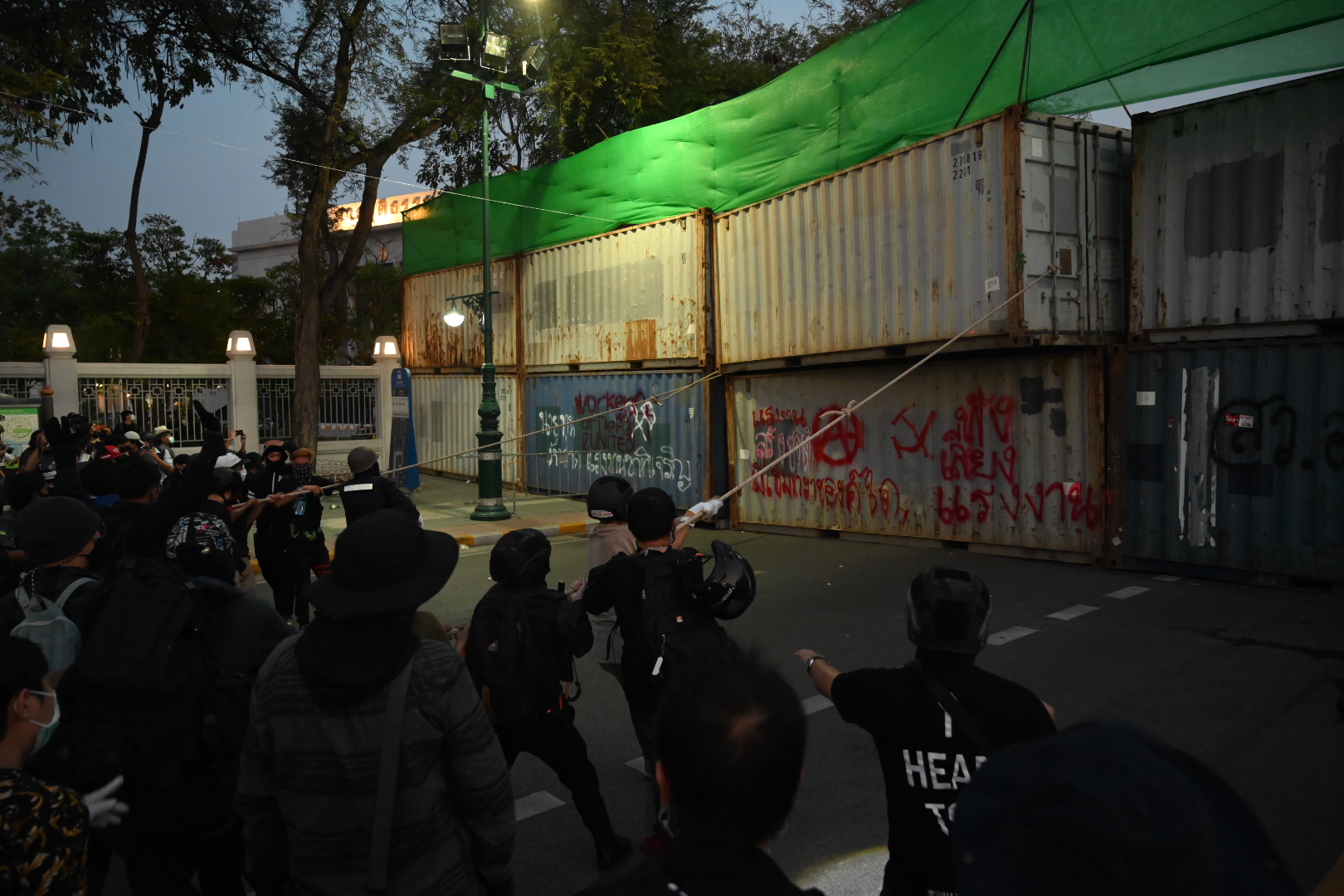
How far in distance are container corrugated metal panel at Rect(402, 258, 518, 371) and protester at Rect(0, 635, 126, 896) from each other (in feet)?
50.0

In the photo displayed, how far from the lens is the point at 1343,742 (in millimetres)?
4594

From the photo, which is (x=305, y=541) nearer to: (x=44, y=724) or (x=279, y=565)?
(x=279, y=565)

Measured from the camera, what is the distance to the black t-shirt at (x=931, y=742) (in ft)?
7.14

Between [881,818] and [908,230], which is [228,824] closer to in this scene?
[881,818]

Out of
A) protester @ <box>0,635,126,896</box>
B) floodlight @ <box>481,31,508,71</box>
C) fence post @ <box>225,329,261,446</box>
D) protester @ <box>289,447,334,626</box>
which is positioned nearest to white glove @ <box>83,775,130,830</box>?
protester @ <box>0,635,126,896</box>

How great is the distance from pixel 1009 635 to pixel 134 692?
5878 millimetres

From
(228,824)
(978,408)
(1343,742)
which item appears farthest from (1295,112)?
(228,824)

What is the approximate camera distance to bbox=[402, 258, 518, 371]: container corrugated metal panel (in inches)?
677

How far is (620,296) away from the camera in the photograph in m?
14.4

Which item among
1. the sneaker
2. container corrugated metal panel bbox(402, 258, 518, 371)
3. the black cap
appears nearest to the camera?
the black cap

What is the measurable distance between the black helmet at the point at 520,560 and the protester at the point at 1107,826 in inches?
94.6

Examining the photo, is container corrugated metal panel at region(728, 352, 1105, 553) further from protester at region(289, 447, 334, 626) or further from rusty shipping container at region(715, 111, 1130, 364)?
protester at region(289, 447, 334, 626)

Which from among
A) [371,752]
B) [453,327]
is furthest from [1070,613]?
[453,327]

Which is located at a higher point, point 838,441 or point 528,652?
point 838,441
